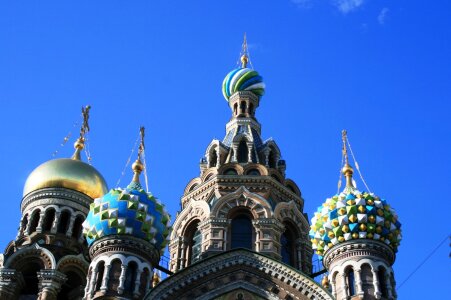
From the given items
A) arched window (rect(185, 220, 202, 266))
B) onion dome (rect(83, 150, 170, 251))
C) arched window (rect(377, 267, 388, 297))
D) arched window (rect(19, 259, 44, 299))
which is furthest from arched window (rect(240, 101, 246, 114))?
arched window (rect(377, 267, 388, 297))

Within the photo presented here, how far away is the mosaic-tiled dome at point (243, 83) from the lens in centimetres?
2245

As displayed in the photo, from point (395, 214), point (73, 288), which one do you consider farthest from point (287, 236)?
point (73, 288)

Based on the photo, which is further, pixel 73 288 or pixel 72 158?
pixel 72 158

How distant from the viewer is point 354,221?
14.7 m

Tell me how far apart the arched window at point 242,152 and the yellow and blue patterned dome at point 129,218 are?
4.27 m

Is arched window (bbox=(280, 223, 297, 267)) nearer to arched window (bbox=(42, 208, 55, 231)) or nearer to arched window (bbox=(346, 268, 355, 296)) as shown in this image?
arched window (bbox=(346, 268, 355, 296))

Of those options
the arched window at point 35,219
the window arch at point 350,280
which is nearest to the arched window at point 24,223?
the arched window at point 35,219

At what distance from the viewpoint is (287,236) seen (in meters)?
18.5

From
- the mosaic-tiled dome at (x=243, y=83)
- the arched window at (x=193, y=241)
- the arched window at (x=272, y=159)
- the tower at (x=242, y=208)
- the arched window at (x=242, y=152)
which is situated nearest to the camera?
the tower at (x=242, y=208)

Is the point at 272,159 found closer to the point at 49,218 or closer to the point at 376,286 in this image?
the point at 49,218

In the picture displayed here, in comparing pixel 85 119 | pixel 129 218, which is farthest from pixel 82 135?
pixel 129 218

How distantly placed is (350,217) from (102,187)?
23.8 feet

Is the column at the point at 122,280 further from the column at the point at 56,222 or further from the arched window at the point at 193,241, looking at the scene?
the column at the point at 56,222

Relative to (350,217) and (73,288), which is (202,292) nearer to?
(350,217)
